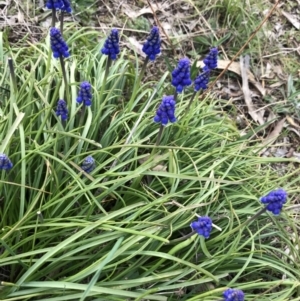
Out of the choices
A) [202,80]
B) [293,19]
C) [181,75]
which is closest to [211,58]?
[202,80]

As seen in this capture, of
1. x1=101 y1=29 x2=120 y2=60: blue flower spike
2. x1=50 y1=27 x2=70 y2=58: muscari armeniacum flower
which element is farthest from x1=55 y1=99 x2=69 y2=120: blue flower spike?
x1=101 y1=29 x2=120 y2=60: blue flower spike

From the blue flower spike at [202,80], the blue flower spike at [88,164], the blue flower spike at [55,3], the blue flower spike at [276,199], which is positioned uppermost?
the blue flower spike at [55,3]

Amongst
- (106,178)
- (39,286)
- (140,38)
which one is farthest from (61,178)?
(140,38)

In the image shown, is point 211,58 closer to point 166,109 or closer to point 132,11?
point 166,109

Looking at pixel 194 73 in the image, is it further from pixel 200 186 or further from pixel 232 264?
pixel 232 264

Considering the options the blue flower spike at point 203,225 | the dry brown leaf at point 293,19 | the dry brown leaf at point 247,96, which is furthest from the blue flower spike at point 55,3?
the dry brown leaf at point 293,19

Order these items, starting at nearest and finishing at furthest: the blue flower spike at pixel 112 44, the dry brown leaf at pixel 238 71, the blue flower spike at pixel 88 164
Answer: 1. the blue flower spike at pixel 88 164
2. the blue flower spike at pixel 112 44
3. the dry brown leaf at pixel 238 71

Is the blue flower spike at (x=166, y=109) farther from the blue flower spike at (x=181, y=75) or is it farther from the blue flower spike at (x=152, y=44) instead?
the blue flower spike at (x=152, y=44)
